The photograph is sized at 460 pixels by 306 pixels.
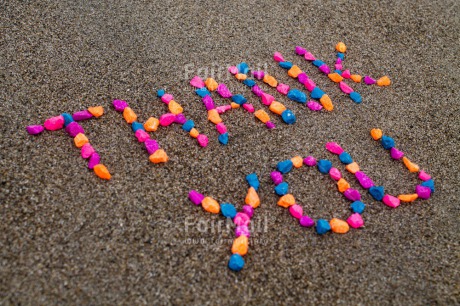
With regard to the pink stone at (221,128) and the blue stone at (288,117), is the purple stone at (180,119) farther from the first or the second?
the blue stone at (288,117)

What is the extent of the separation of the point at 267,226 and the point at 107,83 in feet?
3.99

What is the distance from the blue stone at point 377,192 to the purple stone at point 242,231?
665 mm

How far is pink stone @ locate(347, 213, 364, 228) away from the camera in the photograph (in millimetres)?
2021

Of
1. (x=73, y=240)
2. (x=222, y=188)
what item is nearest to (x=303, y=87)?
(x=222, y=188)

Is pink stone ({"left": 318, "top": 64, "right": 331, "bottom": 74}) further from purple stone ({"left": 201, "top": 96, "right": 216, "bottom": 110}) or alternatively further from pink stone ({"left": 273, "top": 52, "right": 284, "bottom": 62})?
purple stone ({"left": 201, "top": 96, "right": 216, "bottom": 110})

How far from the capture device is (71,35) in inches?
105

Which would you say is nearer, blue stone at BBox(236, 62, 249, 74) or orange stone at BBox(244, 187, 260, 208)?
orange stone at BBox(244, 187, 260, 208)

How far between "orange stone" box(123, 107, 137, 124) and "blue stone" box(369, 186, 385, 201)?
1.26 metres

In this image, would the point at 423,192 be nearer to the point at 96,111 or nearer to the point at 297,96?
the point at 297,96

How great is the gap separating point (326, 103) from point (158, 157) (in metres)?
1.02

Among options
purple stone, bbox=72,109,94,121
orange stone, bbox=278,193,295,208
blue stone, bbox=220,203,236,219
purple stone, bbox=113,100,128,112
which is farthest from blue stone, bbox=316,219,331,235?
purple stone, bbox=72,109,94,121

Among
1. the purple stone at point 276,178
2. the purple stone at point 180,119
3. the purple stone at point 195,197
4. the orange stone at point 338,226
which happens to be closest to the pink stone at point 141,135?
the purple stone at point 180,119

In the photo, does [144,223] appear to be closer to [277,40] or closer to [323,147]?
[323,147]

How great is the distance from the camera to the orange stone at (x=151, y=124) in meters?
2.28
